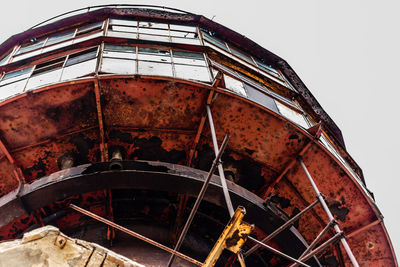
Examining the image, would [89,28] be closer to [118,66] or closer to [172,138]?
[118,66]

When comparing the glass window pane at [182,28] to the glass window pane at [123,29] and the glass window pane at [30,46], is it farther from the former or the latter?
the glass window pane at [30,46]

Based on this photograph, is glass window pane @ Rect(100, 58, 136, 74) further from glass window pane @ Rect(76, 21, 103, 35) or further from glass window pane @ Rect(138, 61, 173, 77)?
glass window pane @ Rect(76, 21, 103, 35)

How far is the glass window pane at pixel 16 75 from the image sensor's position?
8.27 metres

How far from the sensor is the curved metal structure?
19.2ft

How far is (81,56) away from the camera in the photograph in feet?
26.8

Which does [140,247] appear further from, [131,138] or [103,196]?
[131,138]

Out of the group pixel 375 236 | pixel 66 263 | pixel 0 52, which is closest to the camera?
pixel 66 263

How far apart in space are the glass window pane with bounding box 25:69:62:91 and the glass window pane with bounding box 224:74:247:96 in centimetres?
338

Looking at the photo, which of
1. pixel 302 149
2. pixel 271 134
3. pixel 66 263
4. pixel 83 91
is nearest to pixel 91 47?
pixel 83 91

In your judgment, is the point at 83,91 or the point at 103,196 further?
the point at 103,196

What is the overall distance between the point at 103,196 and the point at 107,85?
2.08 metres

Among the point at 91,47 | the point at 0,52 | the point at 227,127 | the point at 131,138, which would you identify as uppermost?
the point at 0,52

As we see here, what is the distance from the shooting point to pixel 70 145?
6.70 meters

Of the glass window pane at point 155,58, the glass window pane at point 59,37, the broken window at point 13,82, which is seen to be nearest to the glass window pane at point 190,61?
the glass window pane at point 155,58
